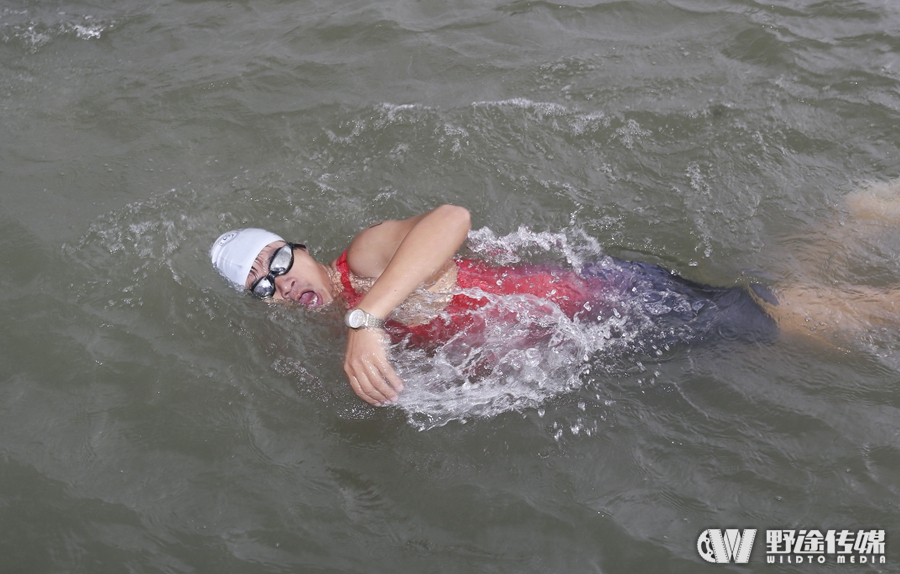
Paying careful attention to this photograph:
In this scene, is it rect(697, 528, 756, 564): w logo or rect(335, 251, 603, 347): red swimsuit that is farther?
rect(335, 251, 603, 347): red swimsuit

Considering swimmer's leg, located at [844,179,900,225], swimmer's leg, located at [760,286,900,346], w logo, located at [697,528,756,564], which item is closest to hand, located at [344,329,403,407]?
w logo, located at [697,528,756,564]

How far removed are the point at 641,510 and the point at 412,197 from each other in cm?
320

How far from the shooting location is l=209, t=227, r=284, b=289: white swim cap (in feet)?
15.1

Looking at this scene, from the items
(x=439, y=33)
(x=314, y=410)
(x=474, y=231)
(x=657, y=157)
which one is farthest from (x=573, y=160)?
(x=314, y=410)

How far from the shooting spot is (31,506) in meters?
4.26

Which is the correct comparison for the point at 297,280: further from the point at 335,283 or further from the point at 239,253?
the point at 239,253

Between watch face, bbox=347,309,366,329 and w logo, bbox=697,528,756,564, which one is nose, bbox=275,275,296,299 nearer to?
watch face, bbox=347,309,366,329

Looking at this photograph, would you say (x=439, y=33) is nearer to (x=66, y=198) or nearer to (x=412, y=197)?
(x=412, y=197)

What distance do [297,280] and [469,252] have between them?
1.45m

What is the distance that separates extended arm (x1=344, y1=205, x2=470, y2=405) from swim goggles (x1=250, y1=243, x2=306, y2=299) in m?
0.58

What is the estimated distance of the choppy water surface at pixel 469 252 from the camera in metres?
3.98

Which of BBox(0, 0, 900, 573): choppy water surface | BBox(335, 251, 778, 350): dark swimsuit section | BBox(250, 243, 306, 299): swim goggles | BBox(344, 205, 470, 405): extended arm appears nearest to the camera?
BBox(344, 205, 470, 405): extended arm

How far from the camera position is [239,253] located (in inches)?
184

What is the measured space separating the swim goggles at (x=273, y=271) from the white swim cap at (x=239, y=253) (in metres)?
0.10
